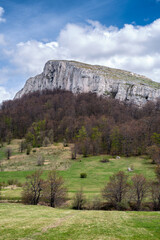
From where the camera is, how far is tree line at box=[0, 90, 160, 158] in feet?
239

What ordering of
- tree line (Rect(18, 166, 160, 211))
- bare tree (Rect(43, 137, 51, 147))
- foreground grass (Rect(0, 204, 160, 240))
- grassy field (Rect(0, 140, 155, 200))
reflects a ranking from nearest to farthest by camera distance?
foreground grass (Rect(0, 204, 160, 240)) < tree line (Rect(18, 166, 160, 211)) < grassy field (Rect(0, 140, 155, 200)) < bare tree (Rect(43, 137, 51, 147))

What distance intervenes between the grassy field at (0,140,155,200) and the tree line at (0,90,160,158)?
7720 millimetres

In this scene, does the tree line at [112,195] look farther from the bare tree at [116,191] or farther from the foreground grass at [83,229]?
the foreground grass at [83,229]

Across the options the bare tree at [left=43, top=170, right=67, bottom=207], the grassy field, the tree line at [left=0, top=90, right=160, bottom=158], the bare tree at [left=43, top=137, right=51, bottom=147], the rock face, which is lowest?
the grassy field

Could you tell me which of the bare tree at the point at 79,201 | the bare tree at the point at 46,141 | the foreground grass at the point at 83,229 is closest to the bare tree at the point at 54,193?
the bare tree at the point at 79,201

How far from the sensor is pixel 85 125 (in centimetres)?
9444

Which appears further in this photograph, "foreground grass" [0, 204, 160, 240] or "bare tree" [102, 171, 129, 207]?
"bare tree" [102, 171, 129, 207]

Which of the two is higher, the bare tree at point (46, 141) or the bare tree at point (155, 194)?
the bare tree at point (46, 141)

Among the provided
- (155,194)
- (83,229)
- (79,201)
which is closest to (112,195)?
(79,201)

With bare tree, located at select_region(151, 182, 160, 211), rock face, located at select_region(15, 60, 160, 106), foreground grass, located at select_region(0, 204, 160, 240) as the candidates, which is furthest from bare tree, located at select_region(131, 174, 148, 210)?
rock face, located at select_region(15, 60, 160, 106)

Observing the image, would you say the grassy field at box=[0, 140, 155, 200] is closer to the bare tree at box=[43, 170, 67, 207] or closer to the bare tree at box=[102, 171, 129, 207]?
the bare tree at box=[43, 170, 67, 207]

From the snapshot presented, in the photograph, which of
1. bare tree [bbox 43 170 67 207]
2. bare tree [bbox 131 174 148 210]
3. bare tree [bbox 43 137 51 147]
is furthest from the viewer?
bare tree [bbox 43 137 51 147]

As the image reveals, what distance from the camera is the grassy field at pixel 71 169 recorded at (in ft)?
118

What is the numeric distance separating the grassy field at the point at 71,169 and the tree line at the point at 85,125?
7.72 m
